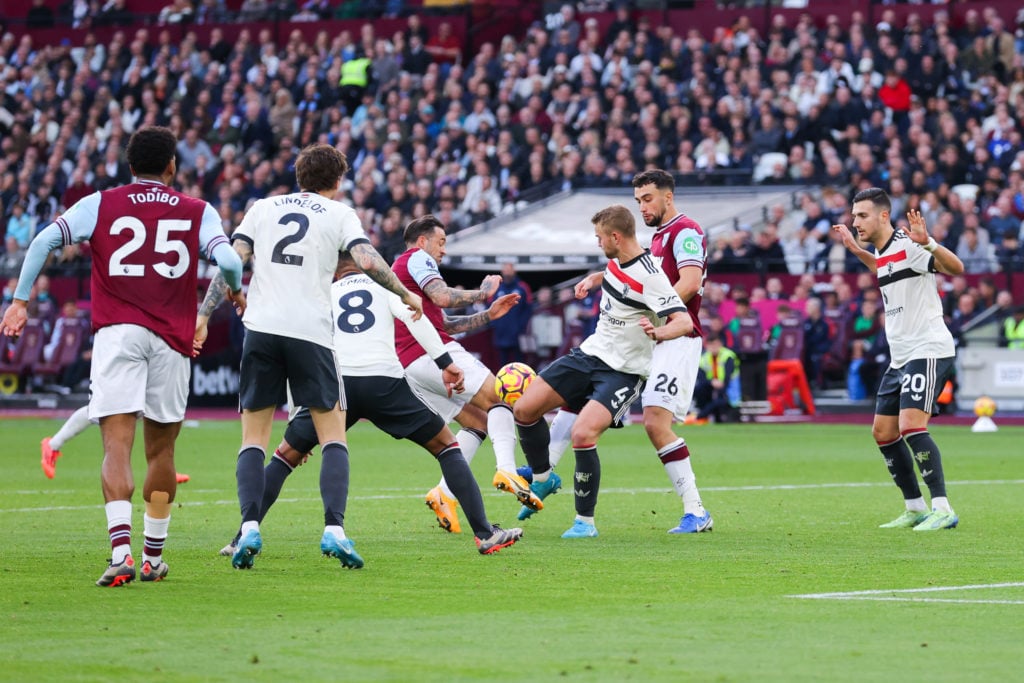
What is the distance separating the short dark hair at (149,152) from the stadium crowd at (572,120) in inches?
761

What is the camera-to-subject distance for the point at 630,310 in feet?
37.5

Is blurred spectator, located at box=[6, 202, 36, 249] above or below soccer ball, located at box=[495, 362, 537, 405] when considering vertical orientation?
below

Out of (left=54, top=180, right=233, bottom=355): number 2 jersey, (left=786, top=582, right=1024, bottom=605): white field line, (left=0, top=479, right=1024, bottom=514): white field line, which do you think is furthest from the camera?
(left=0, top=479, right=1024, bottom=514): white field line

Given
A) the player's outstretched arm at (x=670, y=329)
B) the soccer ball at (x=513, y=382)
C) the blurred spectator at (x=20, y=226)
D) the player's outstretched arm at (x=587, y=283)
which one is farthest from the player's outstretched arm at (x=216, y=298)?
the blurred spectator at (x=20, y=226)

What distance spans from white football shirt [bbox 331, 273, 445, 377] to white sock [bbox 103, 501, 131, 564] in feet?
5.12

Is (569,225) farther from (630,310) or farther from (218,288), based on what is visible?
(218,288)

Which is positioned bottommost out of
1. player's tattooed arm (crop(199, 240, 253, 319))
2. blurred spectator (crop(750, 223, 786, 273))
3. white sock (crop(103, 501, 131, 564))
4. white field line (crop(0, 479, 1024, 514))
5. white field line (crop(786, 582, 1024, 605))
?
blurred spectator (crop(750, 223, 786, 273))

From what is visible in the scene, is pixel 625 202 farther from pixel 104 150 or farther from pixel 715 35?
pixel 104 150

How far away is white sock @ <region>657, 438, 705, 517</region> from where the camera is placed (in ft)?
37.9

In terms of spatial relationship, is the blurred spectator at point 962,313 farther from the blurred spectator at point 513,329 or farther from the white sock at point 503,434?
the white sock at point 503,434

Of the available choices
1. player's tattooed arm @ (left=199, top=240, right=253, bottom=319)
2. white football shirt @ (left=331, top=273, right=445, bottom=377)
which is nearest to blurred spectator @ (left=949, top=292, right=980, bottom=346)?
white football shirt @ (left=331, top=273, right=445, bottom=377)

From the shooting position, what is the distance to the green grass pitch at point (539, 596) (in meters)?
6.45

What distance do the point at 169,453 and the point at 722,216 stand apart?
22452mm

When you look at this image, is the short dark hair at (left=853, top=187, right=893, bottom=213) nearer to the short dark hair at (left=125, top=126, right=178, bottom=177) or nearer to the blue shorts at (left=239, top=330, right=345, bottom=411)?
the blue shorts at (left=239, top=330, right=345, bottom=411)
